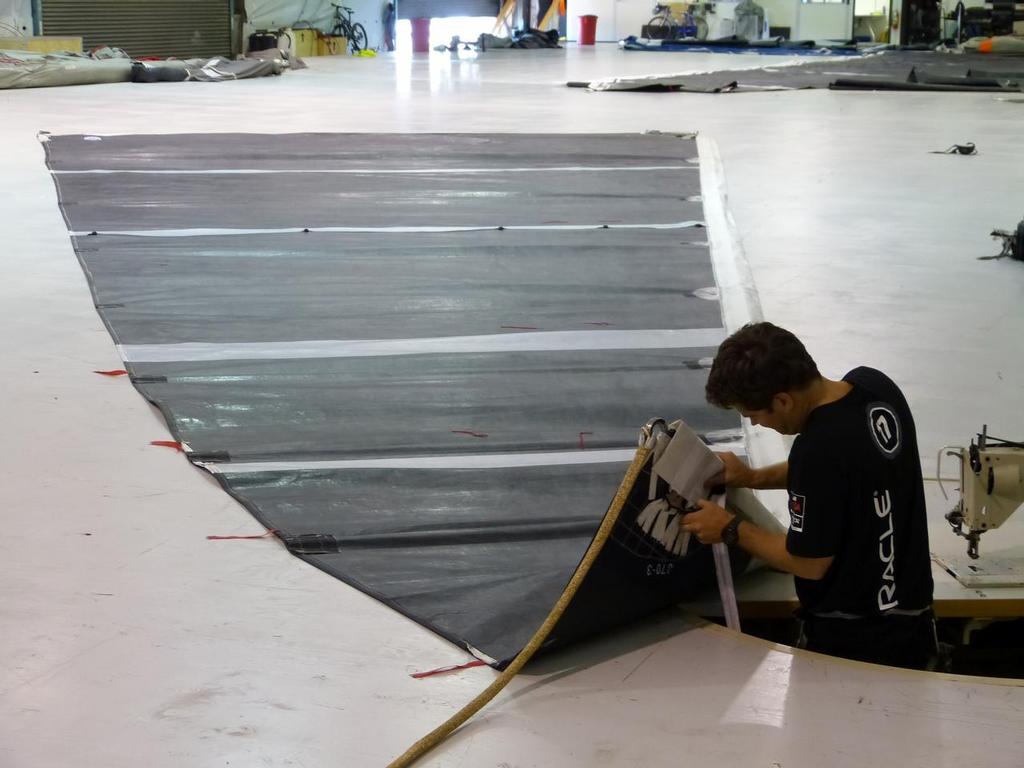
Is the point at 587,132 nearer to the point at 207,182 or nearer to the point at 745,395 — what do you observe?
the point at 207,182

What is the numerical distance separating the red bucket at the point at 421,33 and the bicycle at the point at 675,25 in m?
4.30

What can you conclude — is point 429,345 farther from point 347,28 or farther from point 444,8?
point 444,8

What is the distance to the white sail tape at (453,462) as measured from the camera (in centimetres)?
298

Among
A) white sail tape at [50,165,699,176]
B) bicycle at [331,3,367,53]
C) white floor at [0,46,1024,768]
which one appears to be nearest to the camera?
white floor at [0,46,1024,768]

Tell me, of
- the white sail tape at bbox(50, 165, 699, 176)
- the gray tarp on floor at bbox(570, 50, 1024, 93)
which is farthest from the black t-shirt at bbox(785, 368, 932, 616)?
the gray tarp on floor at bbox(570, 50, 1024, 93)

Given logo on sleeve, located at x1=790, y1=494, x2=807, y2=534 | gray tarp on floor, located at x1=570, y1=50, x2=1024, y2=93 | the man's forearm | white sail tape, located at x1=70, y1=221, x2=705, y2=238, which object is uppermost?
gray tarp on floor, located at x1=570, y1=50, x2=1024, y2=93

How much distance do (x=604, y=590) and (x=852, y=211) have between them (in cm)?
445

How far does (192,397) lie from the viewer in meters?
3.47

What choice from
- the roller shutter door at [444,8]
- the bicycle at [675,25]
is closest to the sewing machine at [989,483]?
the bicycle at [675,25]

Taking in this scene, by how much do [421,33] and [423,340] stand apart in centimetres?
1953

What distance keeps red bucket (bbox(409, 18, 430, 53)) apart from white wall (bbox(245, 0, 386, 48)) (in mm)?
621

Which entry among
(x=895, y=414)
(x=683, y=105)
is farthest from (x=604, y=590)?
(x=683, y=105)

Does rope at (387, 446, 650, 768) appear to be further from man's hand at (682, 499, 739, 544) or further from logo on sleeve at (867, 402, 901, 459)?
logo on sleeve at (867, 402, 901, 459)

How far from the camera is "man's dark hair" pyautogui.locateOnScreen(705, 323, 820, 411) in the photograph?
2.09 m
